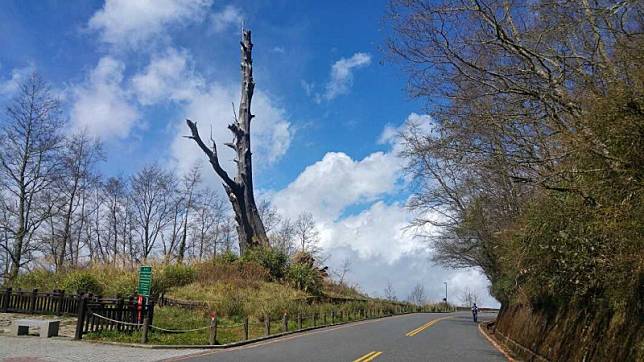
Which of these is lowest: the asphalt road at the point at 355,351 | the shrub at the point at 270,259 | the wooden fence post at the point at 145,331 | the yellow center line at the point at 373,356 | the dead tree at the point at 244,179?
the asphalt road at the point at 355,351

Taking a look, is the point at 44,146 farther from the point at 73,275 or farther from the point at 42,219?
the point at 73,275

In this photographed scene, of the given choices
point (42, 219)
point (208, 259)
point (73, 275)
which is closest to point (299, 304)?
point (208, 259)

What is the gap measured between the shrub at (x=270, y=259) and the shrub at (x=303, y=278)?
0.67 m

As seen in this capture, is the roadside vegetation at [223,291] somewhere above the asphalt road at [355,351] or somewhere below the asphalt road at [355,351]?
above

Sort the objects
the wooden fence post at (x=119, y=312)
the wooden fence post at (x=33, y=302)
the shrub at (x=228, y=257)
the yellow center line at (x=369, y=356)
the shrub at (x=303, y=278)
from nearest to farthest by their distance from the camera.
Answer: the yellow center line at (x=369, y=356) → the wooden fence post at (x=119, y=312) → the wooden fence post at (x=33, y=302) → the shrub at (x=303, y=278) → the shrub at (x=228, y=257)

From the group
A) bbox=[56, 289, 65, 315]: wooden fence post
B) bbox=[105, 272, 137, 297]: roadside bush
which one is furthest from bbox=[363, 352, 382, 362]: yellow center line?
bbox=[105, 272, 137, 297]: roadside bush

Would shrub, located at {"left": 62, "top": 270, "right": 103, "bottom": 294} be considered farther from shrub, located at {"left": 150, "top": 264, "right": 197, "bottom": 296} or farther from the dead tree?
the dead tree

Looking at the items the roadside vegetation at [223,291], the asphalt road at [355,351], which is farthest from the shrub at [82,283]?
the asphalt road at [355,351]

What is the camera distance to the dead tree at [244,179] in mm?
37219

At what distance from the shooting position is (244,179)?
37719 mm

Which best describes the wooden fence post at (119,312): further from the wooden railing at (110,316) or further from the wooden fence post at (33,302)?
the wooden fence post at (33,302)

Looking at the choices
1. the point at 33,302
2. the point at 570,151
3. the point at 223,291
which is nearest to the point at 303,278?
the point at 223,291

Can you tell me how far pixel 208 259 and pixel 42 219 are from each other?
10802 millimetres

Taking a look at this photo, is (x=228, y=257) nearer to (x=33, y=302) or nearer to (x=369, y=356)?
(x=33, y=302)
